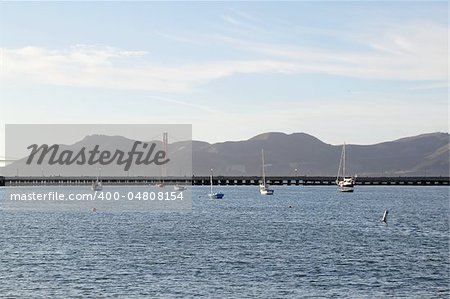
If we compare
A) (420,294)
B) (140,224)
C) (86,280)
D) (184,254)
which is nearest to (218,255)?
(184,254)

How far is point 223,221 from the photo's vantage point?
99812 mm

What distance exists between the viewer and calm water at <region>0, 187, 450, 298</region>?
148ft

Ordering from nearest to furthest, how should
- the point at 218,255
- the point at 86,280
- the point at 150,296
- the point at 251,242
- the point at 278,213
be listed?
the point at 150,296
the point at 86,280
the point at 218,255
the point at 251,242
the point at 278,213

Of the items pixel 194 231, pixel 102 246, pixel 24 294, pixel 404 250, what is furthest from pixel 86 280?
pixel 194 231

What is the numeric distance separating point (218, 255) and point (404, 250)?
17.1m

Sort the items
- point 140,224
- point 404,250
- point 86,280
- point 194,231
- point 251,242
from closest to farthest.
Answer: point 86,280
point 404,250
point 251,242
point 194,231
point 140,224

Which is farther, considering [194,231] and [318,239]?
[194,231]

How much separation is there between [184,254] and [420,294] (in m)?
21.9

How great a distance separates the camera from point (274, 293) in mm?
43844

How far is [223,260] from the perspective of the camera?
56844 mm

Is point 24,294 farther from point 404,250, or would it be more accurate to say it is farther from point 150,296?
point 404,250

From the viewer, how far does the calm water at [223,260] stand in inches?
1777

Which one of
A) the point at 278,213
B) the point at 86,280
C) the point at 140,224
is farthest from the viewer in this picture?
the point at 278,213

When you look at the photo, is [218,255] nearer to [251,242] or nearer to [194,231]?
[251,242]
